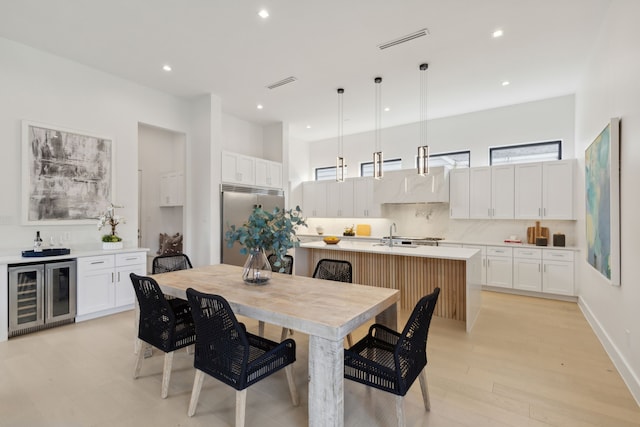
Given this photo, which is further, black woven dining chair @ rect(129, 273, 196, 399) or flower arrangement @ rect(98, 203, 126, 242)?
flower arrangement @ rect(98, 203, 126, 242)

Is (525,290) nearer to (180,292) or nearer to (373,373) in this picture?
(373,373)

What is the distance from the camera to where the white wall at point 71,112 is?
3.56 m

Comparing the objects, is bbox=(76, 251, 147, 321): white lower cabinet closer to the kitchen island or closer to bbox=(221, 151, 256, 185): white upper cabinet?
bbox=(221, 151, 256, 185): white upper cabinet

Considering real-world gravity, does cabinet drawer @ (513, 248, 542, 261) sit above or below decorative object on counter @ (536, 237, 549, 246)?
below

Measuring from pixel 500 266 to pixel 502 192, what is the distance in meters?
1.27

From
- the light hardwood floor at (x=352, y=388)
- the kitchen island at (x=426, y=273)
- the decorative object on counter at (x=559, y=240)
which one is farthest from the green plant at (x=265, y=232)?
the decorative object on counter at (x=559, y=240)

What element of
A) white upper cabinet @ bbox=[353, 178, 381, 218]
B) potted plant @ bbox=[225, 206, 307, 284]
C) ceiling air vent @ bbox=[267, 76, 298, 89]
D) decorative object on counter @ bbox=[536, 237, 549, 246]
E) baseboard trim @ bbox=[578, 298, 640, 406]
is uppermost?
ceiling air vent @ bbox=[267, 76, 298, 89]

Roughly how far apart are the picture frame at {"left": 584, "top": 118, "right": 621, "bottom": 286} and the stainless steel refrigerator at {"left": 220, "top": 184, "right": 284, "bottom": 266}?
449 cm

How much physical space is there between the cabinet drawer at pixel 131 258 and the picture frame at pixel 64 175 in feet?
2.21

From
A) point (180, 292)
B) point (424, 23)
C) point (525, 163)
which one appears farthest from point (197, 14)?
point (525, 163)

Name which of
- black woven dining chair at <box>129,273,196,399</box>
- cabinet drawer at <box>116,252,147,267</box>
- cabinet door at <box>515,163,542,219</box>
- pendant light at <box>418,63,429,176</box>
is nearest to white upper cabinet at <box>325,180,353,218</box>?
pendant light at <box>418,63,429,176</box>

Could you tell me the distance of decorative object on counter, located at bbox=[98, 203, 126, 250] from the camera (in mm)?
4121

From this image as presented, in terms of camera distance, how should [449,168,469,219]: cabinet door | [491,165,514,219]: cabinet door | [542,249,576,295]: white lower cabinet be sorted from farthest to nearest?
1. [449,168,469,219]: cabinet door
2. [491,165,514,219]: cabinet door
3. [542,249,576,295]: white lower cabinet

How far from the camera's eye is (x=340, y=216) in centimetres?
713
